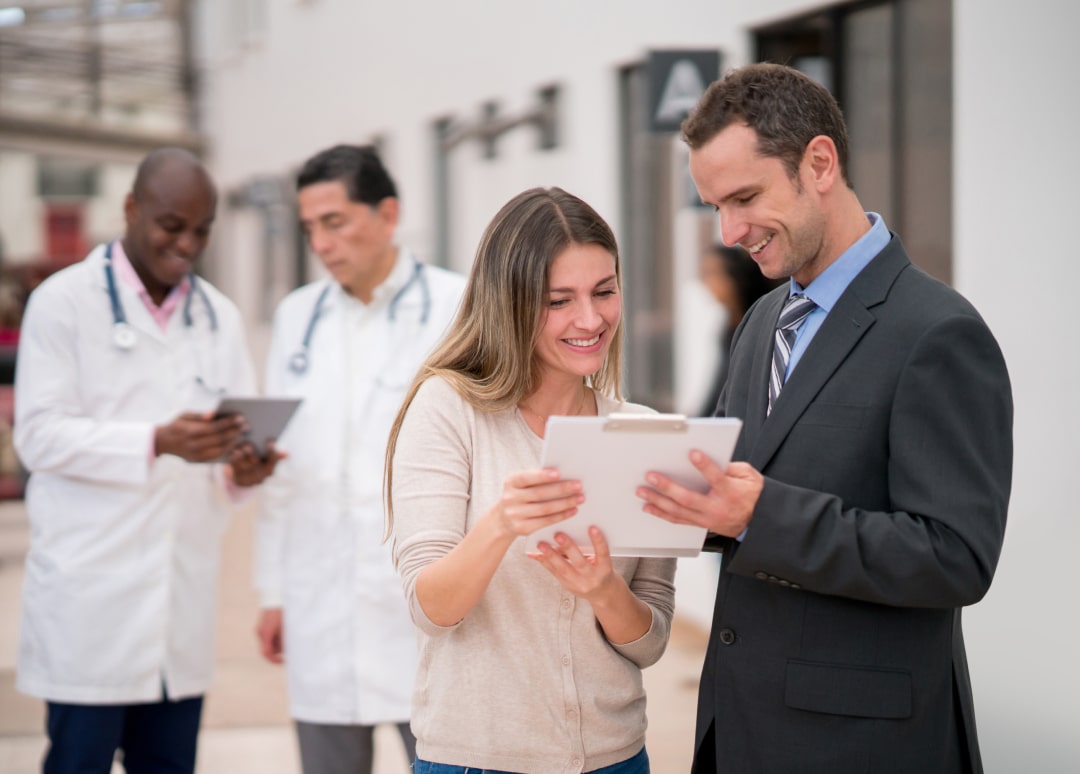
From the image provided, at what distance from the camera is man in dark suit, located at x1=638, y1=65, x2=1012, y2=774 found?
1.89 metres

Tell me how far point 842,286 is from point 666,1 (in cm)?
452

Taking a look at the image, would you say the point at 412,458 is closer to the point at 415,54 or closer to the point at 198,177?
the point at 198,177

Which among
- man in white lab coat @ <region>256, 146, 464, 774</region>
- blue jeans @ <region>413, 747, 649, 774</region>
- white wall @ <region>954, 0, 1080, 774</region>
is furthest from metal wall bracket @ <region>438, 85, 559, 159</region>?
blue jeans @ <region>413, 747, 649, 774</region>

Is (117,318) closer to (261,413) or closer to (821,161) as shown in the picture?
(261,413)

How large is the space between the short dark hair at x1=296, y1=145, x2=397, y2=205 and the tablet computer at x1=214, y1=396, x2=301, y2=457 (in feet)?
1.97

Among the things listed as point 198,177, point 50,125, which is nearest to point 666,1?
point 198,177

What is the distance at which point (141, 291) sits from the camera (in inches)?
136

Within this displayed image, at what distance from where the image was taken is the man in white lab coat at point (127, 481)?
3.29 meters

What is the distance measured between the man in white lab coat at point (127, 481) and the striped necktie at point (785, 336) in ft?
5.26

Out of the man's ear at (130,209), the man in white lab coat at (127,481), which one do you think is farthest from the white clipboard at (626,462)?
the man's ear at (130,209)

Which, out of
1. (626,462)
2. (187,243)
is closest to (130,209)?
(187,243)

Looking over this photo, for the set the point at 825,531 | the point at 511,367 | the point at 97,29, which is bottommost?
the point at 825,531

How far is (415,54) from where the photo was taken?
9.84 meters

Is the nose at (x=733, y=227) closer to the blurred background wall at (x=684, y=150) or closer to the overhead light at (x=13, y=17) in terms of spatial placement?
the blurred background wall at (x=684, y=150)
